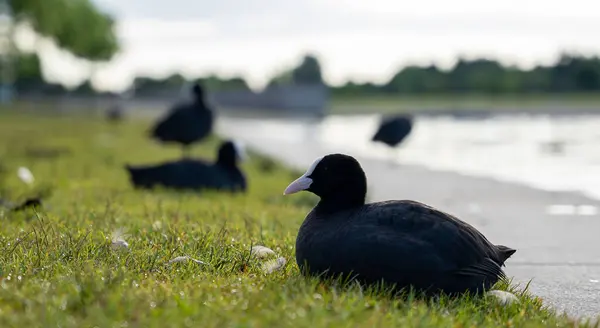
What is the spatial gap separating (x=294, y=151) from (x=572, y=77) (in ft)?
203

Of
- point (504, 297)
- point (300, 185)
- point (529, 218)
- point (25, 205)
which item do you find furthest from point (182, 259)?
point (529, 218)

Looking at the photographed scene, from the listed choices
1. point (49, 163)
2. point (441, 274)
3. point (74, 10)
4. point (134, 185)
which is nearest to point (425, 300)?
point (441, 274)

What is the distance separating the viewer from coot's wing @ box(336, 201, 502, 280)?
4.18 m

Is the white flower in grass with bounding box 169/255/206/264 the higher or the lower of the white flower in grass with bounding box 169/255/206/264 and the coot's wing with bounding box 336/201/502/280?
the lower

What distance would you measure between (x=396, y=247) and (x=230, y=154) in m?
6.53

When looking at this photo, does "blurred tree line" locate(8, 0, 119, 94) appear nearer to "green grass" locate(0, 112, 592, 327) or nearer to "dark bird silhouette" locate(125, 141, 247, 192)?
"dark bird silhouette" locate(125, 141, 247, 192)

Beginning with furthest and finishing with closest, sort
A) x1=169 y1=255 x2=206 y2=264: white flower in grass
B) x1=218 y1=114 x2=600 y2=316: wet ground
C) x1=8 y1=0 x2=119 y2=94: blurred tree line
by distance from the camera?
x1=8 y1=0 x2=119 y2=94: blurred tree line < x1=218 y1=114 x2=600 y2=316: wet ground < x1=169 y1=255 x2=206 y2=264: white flower in grass

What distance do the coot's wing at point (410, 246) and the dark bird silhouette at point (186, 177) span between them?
5.98 meters

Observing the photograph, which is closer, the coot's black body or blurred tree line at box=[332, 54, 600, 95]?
the coot's black body

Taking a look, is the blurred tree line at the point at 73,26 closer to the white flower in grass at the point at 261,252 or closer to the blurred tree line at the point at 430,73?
the blurred tree line at the point at 430,73

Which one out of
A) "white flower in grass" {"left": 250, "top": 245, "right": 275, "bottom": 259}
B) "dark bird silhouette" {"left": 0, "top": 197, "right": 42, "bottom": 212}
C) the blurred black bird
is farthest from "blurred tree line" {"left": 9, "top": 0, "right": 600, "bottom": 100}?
"white flower in grass" {"left": 250, "top": 245, "right": 275, "bottom": 259}

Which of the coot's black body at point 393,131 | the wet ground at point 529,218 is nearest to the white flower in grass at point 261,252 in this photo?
the wet ground at point 529,218

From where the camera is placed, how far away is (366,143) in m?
21.7

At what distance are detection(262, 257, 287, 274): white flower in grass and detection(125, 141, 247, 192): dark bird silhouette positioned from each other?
547cm
